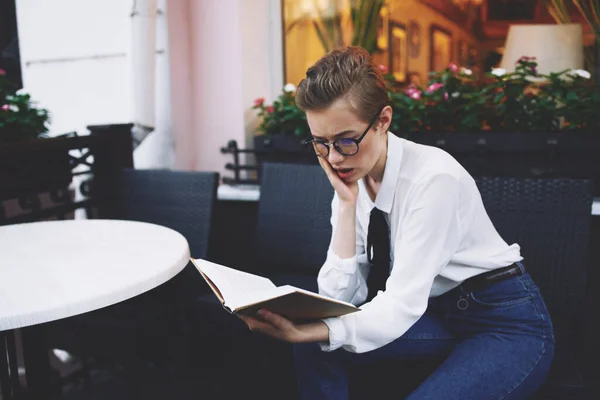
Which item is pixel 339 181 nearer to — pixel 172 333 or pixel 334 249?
pixel 334 249

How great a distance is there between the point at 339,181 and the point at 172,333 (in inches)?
40.1

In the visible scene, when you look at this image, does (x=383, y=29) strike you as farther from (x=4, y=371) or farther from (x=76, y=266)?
(x=4, y=371)

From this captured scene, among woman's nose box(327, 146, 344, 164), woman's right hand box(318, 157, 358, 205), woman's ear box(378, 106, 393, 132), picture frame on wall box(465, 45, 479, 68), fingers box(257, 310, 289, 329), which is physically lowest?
fingers box(257, 310, 289, 329)

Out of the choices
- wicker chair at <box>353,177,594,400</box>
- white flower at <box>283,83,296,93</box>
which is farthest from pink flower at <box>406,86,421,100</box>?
wicker chair at <box>353,177,594,400</box>

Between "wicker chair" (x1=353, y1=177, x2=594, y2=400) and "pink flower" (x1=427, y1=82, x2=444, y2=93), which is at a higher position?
"pink flower" (x1=427, y1=82, x2=444, y2=93)

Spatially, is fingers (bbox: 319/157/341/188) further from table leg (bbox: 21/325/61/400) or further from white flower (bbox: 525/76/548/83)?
white flower (bbox: 525/76/548/83)

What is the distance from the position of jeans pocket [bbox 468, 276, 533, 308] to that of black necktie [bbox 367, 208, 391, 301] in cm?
26

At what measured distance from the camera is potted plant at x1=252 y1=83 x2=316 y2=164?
8.69 ft

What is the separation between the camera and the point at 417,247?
1.28 metres

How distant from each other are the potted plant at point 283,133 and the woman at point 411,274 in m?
1.14

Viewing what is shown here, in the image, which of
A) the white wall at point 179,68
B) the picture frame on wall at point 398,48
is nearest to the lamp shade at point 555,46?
the picture frame on wall at point 398,48

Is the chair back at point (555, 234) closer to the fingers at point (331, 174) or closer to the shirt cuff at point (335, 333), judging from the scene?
the fingers at point (331, 174)

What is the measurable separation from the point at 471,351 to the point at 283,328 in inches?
18.3

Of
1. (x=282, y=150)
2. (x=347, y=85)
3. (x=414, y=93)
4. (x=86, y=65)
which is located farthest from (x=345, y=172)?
(x=86, y=65)
